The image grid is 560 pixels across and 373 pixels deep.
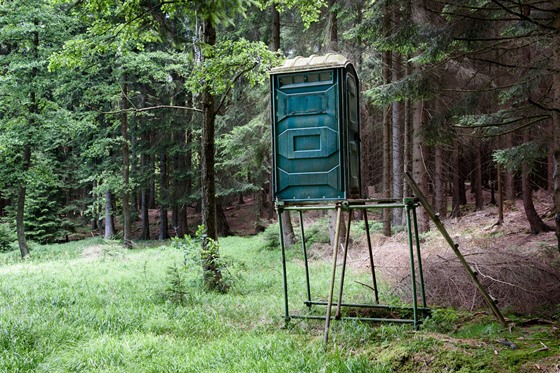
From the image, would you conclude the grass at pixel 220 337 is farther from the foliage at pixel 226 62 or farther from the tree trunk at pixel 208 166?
the foliage at pixel 226 62

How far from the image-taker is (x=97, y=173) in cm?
2297

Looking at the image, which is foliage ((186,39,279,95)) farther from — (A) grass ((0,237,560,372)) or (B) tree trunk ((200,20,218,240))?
(A) grass ((0,237,560,372))

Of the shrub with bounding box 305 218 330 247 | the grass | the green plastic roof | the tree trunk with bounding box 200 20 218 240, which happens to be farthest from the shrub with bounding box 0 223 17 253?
the green plastic roof

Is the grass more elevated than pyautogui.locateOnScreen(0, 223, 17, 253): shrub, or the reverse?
the grass

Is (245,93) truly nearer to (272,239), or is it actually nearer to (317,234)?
(272,239)

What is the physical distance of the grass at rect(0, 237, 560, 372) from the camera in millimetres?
4348

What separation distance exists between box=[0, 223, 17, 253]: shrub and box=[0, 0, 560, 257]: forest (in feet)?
0.36

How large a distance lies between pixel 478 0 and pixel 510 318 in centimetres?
587

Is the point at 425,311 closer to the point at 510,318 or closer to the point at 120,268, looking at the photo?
the point at 510,318

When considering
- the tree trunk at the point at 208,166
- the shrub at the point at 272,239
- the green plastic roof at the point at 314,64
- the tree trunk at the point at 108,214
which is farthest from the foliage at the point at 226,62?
the tree trunk at the point at 108,214

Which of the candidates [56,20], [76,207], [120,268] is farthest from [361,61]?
[76,207]

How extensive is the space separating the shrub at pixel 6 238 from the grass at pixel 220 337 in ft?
55.1

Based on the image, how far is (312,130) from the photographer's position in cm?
596

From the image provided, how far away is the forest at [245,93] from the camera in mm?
7930
